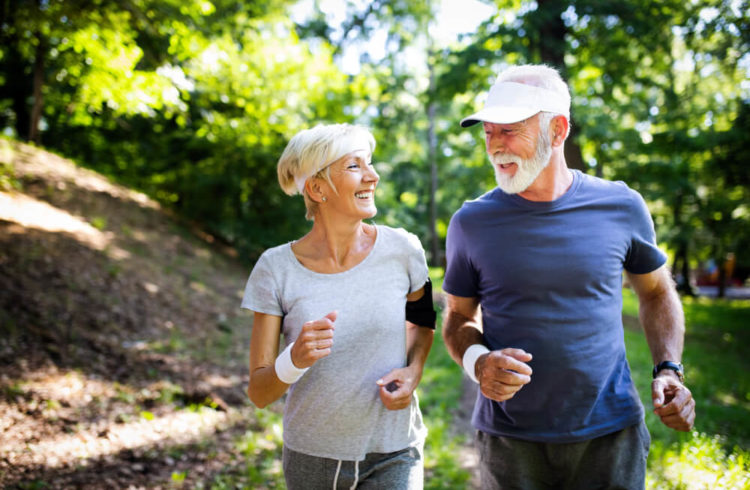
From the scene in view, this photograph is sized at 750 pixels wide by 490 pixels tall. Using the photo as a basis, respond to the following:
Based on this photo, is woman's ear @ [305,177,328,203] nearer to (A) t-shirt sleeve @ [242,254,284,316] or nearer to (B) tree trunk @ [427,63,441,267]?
(A) t-shirt sleeve @ [242,254,284,316]

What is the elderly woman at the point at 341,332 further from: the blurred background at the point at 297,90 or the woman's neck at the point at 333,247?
the blurred background at the point at 297,90

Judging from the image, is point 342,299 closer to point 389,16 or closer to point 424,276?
point 424,276

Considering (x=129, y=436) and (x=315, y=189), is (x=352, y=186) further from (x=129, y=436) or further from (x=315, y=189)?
Result: (x=129, y=436)

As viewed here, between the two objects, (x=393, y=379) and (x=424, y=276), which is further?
(x=424, y=276)

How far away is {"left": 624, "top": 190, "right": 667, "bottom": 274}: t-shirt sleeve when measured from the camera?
2377 mm

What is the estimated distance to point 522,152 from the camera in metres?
2.36

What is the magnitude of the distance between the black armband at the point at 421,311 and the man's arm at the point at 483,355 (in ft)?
0.50

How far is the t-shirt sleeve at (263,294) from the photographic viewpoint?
2.19m

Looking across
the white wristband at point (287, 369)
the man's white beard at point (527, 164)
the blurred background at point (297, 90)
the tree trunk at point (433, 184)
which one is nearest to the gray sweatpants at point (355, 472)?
the white wristband at point (287, 369)

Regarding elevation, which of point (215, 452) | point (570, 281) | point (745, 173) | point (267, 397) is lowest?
point (215, 452)

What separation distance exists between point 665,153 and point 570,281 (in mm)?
10427

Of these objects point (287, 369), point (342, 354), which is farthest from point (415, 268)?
point (287, 369)

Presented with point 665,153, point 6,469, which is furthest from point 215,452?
point 665,153

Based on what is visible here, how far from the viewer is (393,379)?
7.17ft
